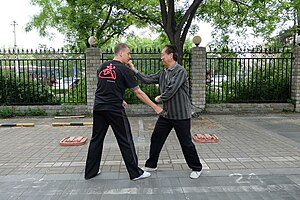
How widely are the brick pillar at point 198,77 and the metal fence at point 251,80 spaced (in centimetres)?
61

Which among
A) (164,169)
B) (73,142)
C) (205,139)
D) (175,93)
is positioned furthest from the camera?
(205,139)

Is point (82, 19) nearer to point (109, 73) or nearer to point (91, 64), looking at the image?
point (91, 64)

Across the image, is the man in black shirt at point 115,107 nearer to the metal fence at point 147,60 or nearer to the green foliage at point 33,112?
the metal fence at point 147,60

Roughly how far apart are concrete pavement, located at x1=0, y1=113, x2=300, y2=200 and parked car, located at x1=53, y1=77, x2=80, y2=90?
321 centimetres

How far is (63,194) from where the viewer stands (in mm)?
3627

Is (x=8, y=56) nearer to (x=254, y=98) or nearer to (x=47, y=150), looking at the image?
(x=47, y=150)

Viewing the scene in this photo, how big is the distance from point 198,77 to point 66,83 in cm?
501

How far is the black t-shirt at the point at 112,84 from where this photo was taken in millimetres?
3936

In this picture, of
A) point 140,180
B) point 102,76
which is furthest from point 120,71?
point 140,180

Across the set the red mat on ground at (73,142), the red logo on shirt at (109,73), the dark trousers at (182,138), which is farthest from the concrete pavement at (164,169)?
the red logo on shirt at (109,73)

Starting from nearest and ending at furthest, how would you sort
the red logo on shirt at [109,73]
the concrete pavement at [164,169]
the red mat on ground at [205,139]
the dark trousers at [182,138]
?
1. the concrete pavement at [164,169]
2. the red logo on shirt at [109,73]
3. the dark trousers at [182,138]
4. the red mat on ground at [205,139]

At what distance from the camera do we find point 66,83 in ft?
35.6

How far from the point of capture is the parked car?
34.3ft

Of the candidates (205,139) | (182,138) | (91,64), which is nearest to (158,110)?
(182,138)
